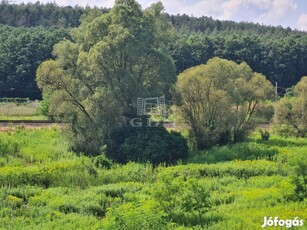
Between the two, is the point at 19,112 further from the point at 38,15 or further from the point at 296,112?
the point at 38,15

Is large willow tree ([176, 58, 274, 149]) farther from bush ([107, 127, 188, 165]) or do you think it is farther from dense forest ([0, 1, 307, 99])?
dense forest ([0, 1, 307, 99])

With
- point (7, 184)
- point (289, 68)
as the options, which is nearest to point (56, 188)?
point (7, 184)

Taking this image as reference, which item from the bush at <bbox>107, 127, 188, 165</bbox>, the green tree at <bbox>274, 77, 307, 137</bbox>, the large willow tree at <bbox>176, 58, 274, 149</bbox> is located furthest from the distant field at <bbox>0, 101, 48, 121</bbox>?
the green tree at <bbox>274, 77, 307, 137</bbox>

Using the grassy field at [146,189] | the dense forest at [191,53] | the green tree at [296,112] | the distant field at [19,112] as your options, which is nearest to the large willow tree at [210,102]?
the grassy field at [146,189]

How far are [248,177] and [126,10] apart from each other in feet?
46.2

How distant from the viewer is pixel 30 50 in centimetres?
6819

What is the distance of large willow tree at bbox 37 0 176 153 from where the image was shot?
28.5 m

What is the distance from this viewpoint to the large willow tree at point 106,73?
2850 centimetres

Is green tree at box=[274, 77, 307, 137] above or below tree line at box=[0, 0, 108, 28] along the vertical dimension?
below

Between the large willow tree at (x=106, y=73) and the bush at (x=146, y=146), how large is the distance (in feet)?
4.20

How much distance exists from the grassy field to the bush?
3.80ft

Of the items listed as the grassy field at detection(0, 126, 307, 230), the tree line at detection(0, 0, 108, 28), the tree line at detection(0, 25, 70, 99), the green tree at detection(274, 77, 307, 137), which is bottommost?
the grassy field at detection(0, 126, 307, 230)

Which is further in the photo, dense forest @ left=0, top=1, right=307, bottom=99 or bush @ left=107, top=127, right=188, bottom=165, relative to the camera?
dense forest @ left=0, top=1, right=307, bottom=99

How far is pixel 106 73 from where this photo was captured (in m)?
29.1
